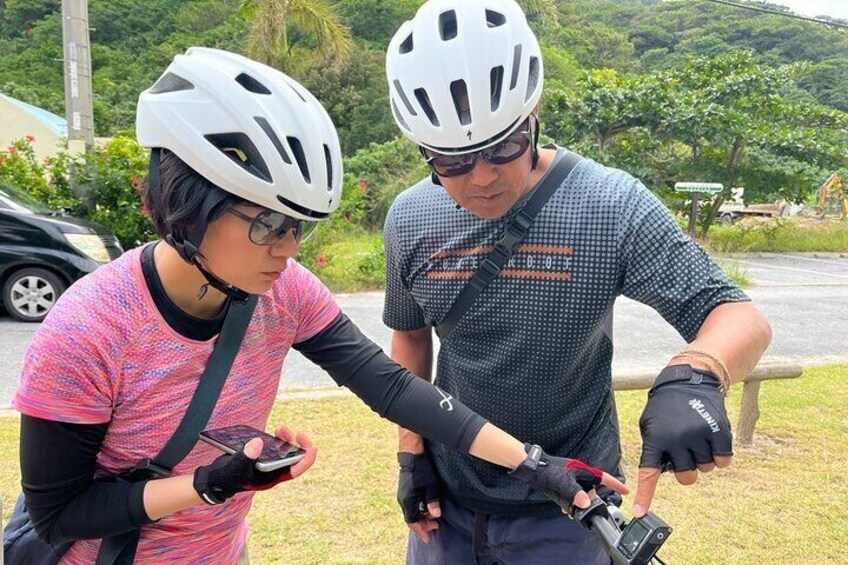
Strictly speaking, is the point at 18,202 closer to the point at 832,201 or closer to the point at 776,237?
the point at 776,237

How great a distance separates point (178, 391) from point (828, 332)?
9.73 m

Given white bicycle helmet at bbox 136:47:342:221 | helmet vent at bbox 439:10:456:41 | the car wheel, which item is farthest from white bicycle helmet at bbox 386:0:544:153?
the car wheel

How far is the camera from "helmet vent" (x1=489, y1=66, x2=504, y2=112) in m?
1.78

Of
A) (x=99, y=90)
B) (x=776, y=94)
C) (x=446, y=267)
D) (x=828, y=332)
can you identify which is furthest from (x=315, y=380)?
(x=99, y=90)

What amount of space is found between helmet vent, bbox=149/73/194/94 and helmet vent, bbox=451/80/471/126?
63cm

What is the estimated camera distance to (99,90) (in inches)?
1277

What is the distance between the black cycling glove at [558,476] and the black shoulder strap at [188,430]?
0.75m

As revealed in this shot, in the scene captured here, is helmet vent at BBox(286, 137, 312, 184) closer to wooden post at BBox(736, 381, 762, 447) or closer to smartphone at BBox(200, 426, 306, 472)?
smartphone at BBox(200, 426, 306, 472)

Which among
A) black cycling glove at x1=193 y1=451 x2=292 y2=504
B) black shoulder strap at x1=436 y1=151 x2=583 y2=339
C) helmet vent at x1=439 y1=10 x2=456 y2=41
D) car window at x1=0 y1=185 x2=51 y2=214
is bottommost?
car window at x1=0 y1=185 x2=51 y2=214

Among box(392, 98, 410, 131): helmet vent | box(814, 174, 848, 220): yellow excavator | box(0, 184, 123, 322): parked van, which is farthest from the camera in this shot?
box(814, 174, 848, 220): yellow excavator

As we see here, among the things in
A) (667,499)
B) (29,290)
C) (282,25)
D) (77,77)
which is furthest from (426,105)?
(282,25)

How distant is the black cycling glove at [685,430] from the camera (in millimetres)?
1325

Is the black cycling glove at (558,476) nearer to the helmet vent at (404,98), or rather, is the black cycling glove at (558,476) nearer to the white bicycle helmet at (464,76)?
the white bicycle helmet at (464,76)

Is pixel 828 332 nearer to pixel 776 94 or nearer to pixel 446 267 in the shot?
pixel 446 267
